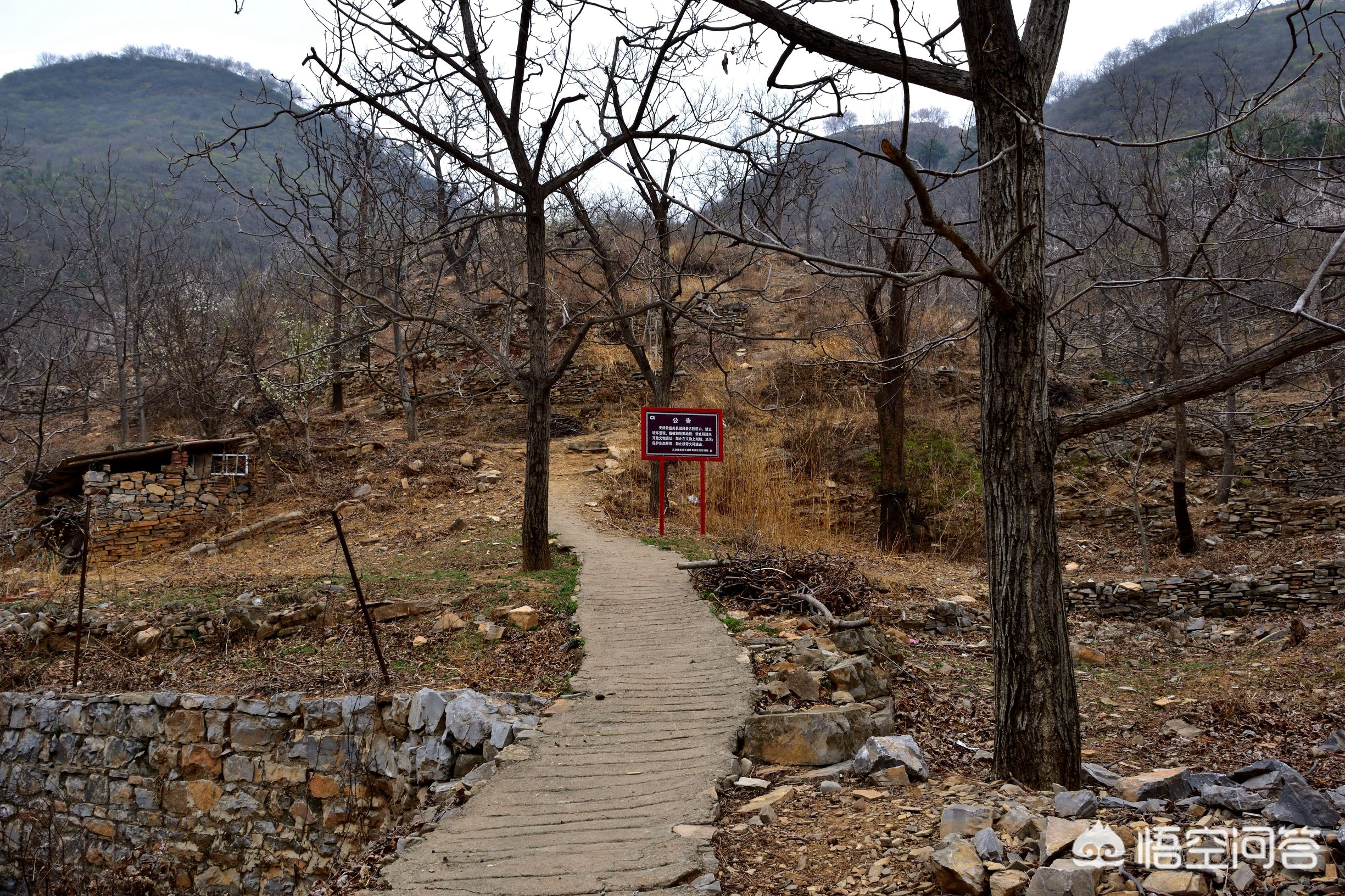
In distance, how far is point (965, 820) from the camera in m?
3.43

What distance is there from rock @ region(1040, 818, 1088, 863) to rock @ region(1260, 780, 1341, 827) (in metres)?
0.66

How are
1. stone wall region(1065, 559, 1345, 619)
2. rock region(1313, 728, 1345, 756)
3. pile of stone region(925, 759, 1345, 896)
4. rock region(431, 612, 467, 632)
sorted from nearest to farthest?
pile of stone region(925, 759, 1345, 896)
rock region(1313, 728, 1345, 756)
rock region(431, 612, 467, 632)
stone wall region(1065, 559, 1345, 619)

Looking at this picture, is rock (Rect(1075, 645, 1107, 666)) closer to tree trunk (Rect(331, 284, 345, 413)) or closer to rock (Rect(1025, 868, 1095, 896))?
rock (Rect(1025, 868, 1095, 896))

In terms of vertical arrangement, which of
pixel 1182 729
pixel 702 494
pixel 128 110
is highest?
pixel 128 110

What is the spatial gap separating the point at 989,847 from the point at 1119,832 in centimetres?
48

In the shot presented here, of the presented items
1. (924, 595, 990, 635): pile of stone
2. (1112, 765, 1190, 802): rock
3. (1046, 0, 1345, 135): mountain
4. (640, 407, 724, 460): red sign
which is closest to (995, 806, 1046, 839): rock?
(1112, 765, 1190, 802): rock

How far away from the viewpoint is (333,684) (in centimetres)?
707

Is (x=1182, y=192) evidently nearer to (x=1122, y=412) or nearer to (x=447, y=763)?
(x=1122, y=412)

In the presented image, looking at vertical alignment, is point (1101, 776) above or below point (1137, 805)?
below

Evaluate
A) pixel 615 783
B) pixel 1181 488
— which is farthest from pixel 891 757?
pixel 1181 488

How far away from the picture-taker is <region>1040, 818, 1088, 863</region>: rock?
3.02m

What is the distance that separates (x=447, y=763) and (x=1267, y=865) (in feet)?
15.5

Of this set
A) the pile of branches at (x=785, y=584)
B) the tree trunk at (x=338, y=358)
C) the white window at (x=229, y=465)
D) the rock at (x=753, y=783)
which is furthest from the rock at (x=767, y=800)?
the white window at (x=229, y=465)

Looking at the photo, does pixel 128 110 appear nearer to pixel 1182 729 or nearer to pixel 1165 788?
pixel 1182 729
